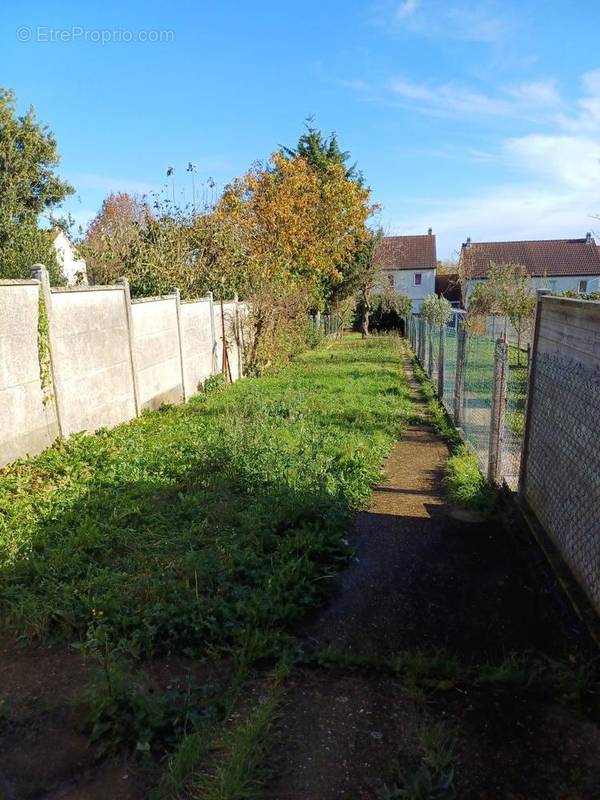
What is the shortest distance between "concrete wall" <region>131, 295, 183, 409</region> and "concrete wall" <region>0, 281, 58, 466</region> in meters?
2.44

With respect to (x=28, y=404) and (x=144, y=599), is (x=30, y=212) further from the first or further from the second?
(x=144, y=599)

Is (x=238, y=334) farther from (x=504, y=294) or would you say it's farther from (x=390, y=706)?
(x=504, y=294)

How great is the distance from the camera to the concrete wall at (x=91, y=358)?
6.54m

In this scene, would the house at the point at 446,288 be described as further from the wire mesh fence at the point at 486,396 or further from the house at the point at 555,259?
the wire mesh fence at the point at 486,396

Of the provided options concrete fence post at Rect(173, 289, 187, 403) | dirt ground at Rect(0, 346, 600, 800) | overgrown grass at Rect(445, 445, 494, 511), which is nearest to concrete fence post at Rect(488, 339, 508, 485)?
overgrown grass at Rect(445, 445, 494, 511)

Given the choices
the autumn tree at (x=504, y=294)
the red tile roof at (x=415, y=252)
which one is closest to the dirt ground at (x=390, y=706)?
the autumn tree at (x=504, y=294)

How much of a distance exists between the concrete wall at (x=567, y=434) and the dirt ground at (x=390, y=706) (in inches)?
12.9

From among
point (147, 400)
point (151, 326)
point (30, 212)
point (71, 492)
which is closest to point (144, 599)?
point (71, 492)

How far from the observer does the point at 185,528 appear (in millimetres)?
4375

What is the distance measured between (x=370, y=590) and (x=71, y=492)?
3008 millimetres

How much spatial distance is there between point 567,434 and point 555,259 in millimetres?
51039

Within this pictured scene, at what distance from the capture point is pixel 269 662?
287cm

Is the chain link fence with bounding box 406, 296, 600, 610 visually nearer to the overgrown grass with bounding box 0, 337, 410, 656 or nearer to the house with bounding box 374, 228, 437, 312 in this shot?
the overgrown grass with bounding box 0, 337, 410, 656

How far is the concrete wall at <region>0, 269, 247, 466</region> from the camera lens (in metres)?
5.64
